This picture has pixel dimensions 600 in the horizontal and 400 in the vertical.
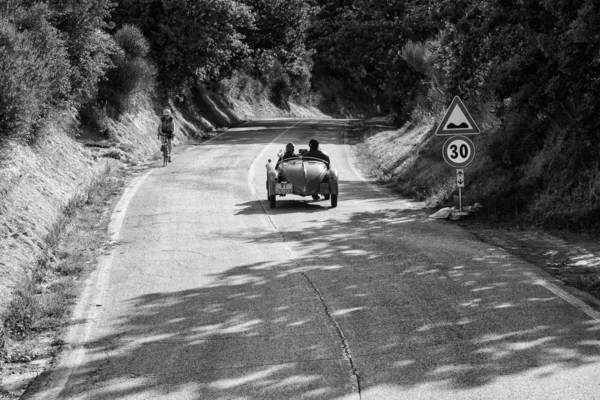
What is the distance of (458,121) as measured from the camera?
15008 mm

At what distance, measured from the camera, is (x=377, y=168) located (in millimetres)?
25578

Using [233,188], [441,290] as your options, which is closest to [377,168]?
[233,188]

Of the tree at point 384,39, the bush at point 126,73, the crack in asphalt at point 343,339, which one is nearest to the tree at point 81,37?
the bush at point 126,73

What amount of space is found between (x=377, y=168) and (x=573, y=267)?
15.4 meters

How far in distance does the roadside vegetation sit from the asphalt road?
99 centimetres

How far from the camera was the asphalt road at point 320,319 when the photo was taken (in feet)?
20.0

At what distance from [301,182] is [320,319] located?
343 inches

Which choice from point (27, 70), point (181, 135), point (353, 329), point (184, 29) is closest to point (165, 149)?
point (27, 70)

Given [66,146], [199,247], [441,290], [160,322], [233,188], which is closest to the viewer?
[160,322]

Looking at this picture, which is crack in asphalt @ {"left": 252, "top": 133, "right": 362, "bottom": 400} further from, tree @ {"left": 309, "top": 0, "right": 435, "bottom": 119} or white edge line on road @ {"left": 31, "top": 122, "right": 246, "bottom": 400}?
tree @ {"left": 309, "top": 0, "right": 435, "bottom": 119}

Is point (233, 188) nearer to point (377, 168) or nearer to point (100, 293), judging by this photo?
point (377, 168)

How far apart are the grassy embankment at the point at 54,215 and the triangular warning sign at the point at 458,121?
668 centimetres

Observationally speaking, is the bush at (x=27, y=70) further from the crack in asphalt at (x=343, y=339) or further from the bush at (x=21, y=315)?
the crack in asphalt at (x=343, y=339)

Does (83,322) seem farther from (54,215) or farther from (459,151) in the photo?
(459,151)
